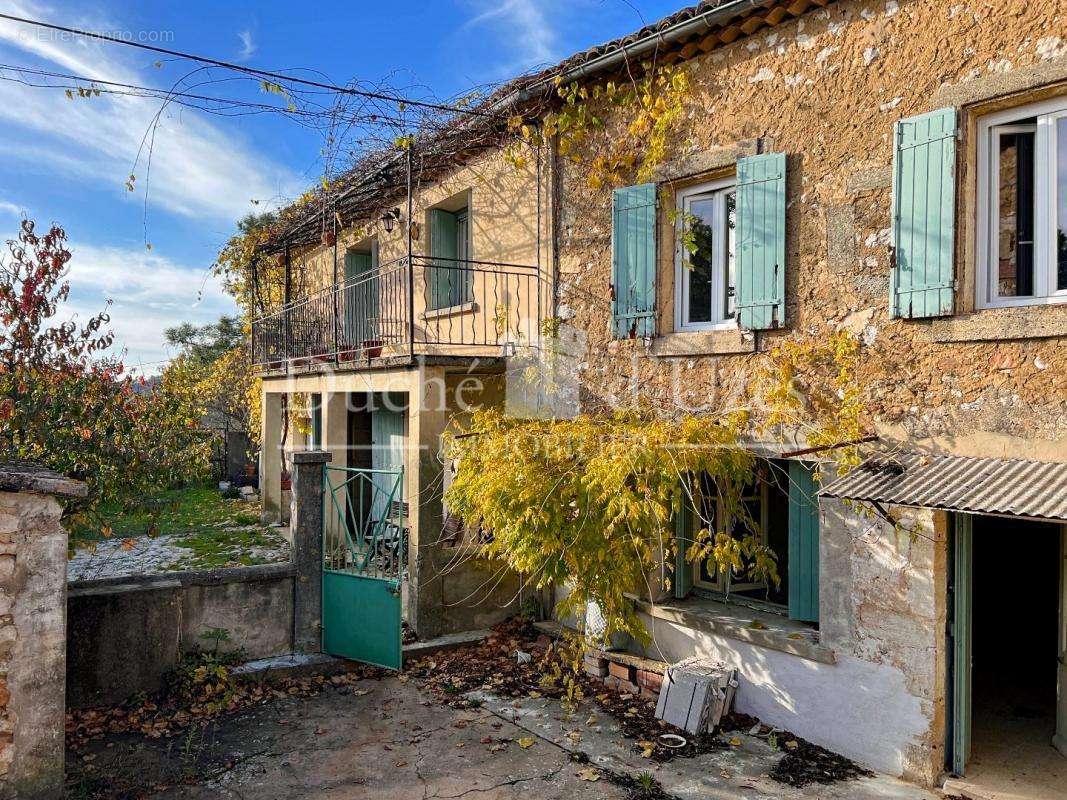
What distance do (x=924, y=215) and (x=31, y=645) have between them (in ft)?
21.8

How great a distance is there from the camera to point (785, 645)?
5.59m

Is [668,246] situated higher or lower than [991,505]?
higher

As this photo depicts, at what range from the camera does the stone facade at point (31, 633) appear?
446 centimetres

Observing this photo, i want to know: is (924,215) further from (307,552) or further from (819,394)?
(307,552)

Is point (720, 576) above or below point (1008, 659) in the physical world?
above

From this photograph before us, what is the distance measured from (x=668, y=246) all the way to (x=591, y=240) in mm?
953

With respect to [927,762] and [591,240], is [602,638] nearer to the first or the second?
[927,762]

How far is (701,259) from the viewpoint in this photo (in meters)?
6.62

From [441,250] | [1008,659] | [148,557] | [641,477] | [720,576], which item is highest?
[441,250]

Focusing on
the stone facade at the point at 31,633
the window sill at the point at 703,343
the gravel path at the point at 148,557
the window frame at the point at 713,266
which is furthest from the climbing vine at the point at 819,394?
the gravel path at the point at 148,557

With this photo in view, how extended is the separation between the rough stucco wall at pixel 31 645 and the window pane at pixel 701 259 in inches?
212

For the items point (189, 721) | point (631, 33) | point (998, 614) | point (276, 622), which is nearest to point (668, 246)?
point (631, 33)

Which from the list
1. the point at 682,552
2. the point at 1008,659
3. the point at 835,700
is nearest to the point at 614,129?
the point at 682,552

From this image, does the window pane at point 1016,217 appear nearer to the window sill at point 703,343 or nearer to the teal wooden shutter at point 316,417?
the window sill at point 703,343
